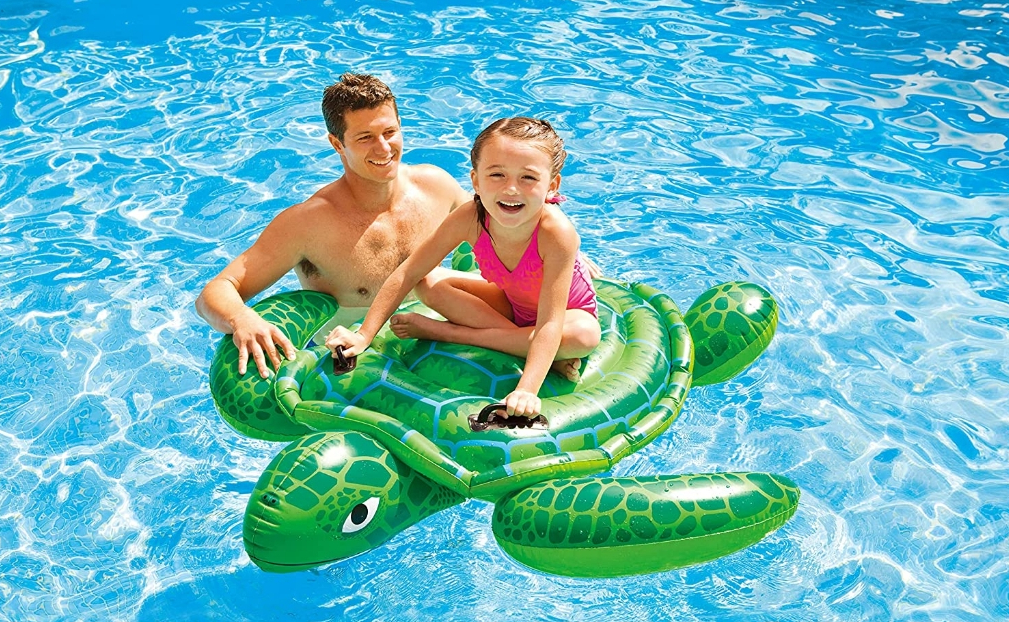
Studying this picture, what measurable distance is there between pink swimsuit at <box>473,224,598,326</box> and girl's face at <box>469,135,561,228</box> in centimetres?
18

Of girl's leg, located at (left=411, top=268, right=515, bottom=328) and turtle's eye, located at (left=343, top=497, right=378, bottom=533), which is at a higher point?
girl's leg, located at (left=411, top=268, right=515, bottom=328)

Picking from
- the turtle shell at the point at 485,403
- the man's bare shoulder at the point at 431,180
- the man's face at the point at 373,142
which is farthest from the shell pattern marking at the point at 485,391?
the man's bare shoulder at the point at 431,180

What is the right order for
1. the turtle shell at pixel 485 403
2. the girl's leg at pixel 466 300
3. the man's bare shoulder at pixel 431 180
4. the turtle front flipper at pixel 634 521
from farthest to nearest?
the man's bare shoulder at pixel 431 180, the girl's leg at pixel 466 300, the turtle shell at pixel 485 403, the turtle front flipper at pixel 634 521

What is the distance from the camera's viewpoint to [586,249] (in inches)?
234

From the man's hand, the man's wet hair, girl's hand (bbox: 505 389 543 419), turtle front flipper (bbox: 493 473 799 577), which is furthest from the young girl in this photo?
the man's wet hair

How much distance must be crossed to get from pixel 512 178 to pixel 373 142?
83cm

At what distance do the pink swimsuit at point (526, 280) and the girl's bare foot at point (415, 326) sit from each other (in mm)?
299

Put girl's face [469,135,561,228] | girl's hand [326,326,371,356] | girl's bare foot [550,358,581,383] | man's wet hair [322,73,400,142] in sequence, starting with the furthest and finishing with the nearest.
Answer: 1. man's wet hair [322,73,400,142]
2. girl's bare foot [550,358,581,383]
3. girl's hand [326,326,371,356]
4. girl's face [469,135,561,228]

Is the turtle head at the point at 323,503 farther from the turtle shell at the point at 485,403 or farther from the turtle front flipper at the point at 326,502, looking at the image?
the turtle shell at the point at 485,403

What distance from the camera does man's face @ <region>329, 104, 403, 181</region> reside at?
4281 mm

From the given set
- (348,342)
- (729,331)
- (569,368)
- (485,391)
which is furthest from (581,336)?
(348,342)

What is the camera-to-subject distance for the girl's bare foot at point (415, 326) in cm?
408

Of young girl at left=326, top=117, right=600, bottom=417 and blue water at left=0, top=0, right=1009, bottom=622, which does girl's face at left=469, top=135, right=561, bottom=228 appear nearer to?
young girl at left=326, top=117, right=600, bottom=417

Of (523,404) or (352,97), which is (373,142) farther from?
(523,404)
